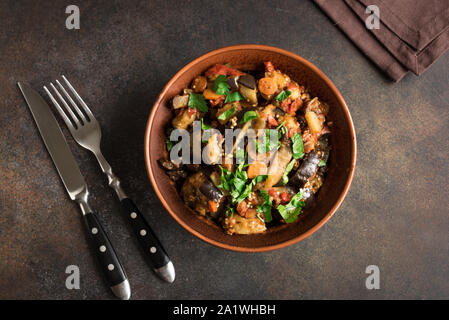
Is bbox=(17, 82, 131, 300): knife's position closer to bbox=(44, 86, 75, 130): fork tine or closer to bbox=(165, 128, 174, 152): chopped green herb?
bbox=(44, 86, 75, 130): fork tine

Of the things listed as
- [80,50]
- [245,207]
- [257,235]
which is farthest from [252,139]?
[80,50]

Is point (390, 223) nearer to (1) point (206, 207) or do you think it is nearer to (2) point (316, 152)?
(2) point (316, 152)

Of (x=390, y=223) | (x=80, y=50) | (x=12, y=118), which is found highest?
(x=80, y=50)

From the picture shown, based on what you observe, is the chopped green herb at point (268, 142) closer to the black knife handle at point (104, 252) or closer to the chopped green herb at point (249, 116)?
the chopped green herb at point (249, 116)

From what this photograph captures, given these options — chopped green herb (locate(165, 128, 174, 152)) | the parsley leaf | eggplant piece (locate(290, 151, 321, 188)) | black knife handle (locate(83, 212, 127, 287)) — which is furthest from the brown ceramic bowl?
black knife handle (locate(83, 212, 127, 287))

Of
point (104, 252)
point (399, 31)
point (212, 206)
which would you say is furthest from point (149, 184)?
point (399, 31)
